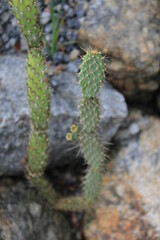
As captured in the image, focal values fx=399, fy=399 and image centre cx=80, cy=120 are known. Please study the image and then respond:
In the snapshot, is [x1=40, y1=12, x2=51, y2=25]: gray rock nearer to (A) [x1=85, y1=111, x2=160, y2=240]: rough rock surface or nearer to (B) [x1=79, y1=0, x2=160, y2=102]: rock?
(B) [x1=79, y1=0, x2=160, y2=102]: rock

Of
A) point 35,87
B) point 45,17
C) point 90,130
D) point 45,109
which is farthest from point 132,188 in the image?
point 45,17

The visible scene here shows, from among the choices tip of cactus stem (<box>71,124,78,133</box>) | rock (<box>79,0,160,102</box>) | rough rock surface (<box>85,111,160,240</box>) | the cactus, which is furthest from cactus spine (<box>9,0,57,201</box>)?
rock (<box>79,0,160,102</box>)

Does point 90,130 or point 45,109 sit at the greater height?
point 45,109

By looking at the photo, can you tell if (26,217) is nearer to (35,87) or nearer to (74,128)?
(74,128)

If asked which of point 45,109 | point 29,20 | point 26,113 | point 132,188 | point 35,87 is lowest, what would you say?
point 132,188

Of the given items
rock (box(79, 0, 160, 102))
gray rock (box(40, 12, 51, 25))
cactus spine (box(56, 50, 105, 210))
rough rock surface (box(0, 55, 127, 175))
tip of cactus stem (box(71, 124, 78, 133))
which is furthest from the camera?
gray rock (box(40, 12, 51, 25))

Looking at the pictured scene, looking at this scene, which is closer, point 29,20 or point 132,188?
point 29,20

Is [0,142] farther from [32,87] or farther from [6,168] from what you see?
[32,87]
